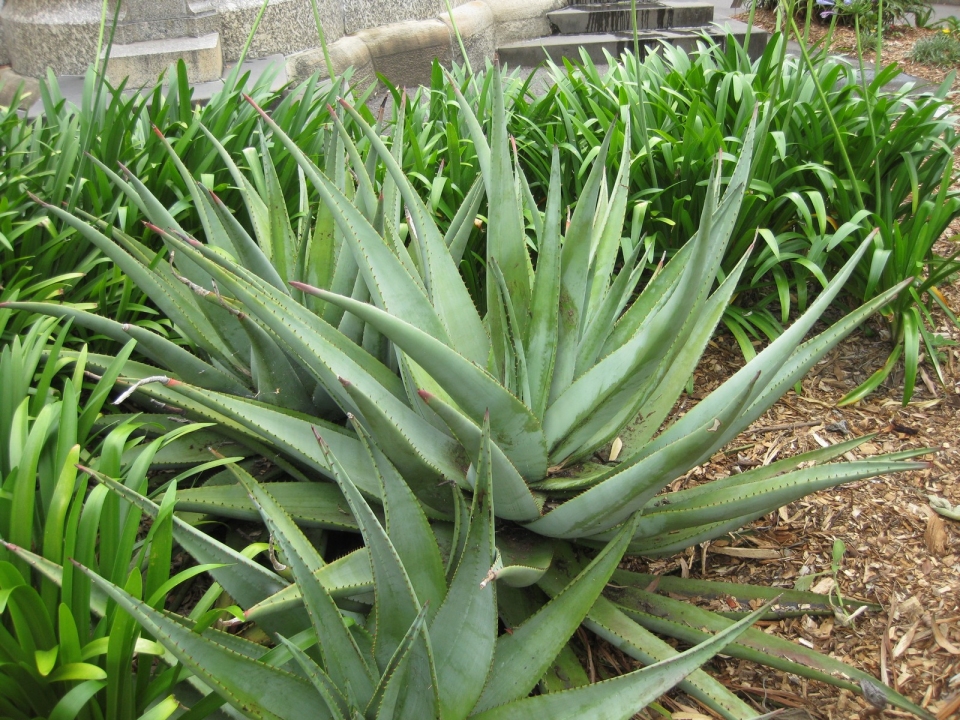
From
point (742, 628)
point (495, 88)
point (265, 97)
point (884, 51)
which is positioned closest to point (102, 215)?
point (265, 97)

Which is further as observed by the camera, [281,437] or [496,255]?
[496,255]

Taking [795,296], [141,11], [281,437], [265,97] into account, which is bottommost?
[795,296]

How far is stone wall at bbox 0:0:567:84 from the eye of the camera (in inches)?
193

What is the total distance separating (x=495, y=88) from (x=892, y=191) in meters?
2.26

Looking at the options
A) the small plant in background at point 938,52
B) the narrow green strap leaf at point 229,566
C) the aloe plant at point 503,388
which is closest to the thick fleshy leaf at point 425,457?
the aloe plant at point 503,388

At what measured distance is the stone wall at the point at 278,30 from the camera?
4906 millimetres

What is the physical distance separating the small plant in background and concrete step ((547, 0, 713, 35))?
91.9 inches

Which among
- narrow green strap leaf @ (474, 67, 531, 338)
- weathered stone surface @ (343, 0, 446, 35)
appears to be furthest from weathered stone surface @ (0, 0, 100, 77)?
narrow green strap leaf @ (474, 67, 531, 338)

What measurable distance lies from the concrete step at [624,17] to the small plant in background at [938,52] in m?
2.33

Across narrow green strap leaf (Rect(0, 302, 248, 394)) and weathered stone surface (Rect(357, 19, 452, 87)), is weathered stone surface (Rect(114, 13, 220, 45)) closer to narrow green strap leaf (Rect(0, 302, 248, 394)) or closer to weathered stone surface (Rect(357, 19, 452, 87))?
weathered stone surface (Rect(357, 19, 452, 87))

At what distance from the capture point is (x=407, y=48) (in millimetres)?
6527

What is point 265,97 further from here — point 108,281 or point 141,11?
point 141,11

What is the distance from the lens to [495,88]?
1499 mm

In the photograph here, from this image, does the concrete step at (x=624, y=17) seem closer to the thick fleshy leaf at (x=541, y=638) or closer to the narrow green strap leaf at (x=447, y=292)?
the narrow green strap leaf at (x=447, y=292)
